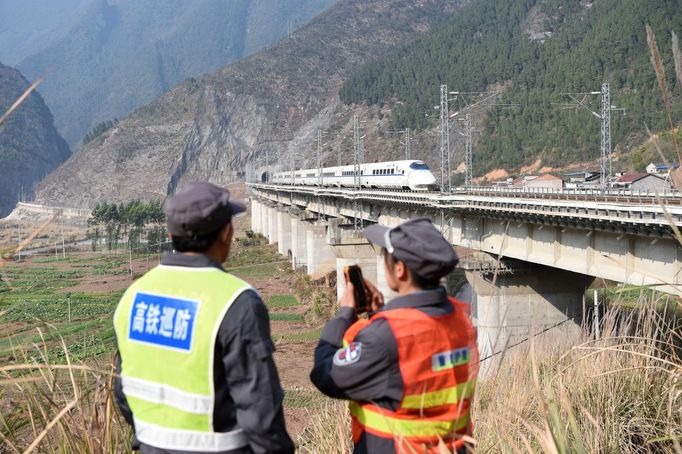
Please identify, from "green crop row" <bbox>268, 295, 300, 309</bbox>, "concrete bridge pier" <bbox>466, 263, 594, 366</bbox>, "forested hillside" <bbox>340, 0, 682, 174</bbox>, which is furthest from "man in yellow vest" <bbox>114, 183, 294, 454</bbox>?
"forested hillside" <bbox>340, 0, 682, 174</bbox>

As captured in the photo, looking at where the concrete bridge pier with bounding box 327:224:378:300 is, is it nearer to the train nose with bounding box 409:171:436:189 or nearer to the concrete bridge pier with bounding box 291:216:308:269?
the train nose with bounding box 409:171:436:189

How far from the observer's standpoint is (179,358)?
2.84 m

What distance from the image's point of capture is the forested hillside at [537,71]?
3054 inches

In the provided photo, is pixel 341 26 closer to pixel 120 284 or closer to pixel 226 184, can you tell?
pixel 226 184

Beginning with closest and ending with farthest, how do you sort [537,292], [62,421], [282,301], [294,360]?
1. [62,421]
2. [537,292]
3. [294,360]
4. [282,301]

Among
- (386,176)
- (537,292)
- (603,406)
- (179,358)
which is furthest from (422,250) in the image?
(386,176)

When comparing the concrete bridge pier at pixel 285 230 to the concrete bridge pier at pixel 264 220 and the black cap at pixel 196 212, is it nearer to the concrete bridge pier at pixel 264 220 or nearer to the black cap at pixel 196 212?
the concrete bridge pier at pixel 264 220

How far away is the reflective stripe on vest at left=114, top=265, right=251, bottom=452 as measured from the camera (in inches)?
111

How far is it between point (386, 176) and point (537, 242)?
20.7m

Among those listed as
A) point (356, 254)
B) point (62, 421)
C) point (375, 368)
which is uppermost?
point (375, 368)

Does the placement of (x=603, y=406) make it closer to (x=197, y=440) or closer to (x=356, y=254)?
(x=197, y=440)

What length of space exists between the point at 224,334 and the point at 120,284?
57.6 meters

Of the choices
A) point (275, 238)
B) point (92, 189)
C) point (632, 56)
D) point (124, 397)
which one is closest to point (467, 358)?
point (124, 397)

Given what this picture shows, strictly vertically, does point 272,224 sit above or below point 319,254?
above
